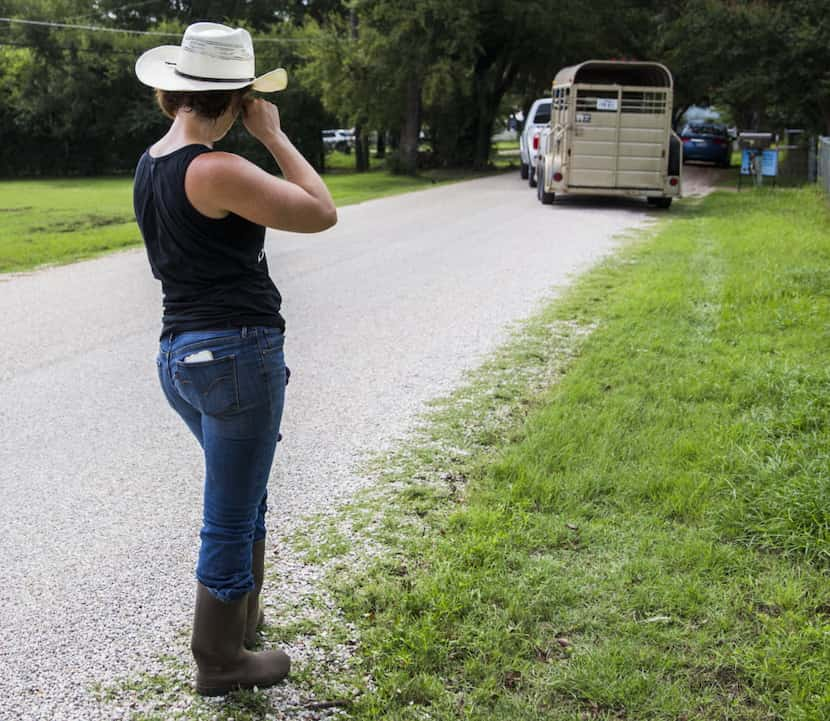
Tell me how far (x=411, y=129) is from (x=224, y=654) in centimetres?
2987

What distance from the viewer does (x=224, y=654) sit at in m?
2.80

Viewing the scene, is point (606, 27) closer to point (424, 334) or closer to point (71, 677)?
point (424, 334)

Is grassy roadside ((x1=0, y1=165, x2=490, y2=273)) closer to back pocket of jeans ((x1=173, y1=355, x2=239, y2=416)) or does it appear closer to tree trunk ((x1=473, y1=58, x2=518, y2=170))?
tree trunk ((x1=473, y1=58, x2=518, y2=170))

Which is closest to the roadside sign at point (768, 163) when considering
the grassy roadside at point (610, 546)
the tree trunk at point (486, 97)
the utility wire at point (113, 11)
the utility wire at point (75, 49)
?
the tree trunk at point (486, 97)

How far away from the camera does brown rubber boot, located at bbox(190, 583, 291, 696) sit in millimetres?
2752

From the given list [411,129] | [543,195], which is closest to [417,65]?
[411,129]

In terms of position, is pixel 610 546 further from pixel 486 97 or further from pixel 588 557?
pixel 486 97

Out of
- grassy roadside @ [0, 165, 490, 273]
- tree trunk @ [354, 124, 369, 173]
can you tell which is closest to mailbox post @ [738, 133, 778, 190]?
grassy roadside @ [0, 165, 490, 273]

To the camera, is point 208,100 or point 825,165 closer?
point 208,100

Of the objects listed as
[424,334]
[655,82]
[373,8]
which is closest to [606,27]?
[373,8]

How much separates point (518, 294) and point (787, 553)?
5904mm

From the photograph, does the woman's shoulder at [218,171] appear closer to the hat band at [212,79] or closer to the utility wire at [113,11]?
the hat band at [212,79]

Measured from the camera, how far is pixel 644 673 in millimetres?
2912

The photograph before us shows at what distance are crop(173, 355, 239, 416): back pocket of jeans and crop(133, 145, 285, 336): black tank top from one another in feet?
0.35
